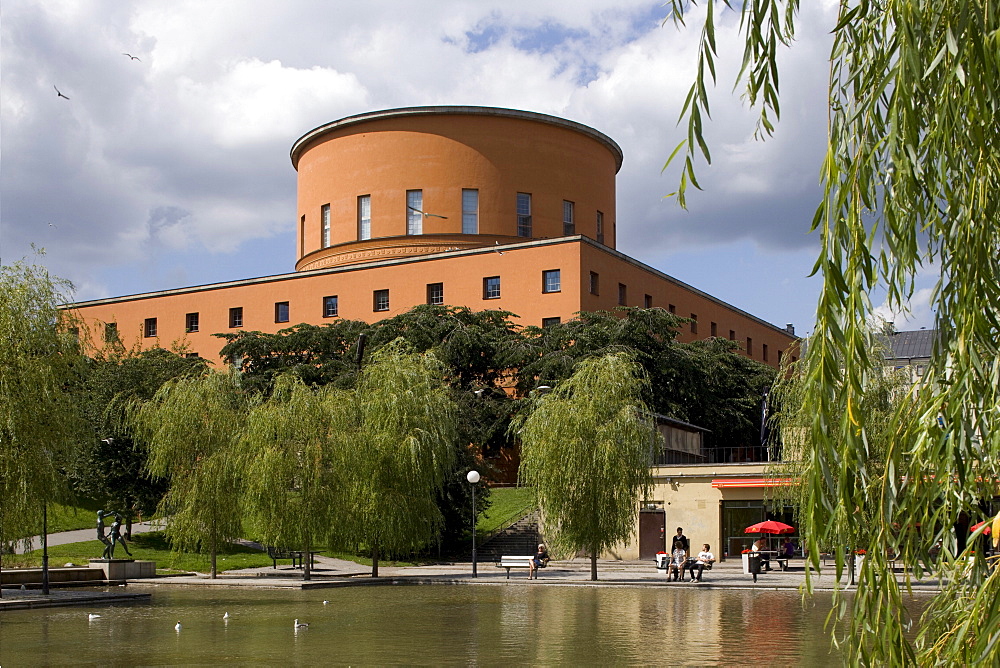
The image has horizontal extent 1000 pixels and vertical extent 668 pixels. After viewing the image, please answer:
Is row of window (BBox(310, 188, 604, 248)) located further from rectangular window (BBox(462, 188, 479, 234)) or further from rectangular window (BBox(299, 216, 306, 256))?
rectangular window (BBox(299, 216, 306, 256))

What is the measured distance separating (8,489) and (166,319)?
5030 centimetres

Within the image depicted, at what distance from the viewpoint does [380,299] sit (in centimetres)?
6594

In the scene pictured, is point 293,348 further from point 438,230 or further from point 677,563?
point 677,563

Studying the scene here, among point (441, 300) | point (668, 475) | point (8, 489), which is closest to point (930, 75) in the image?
point (8, 489)

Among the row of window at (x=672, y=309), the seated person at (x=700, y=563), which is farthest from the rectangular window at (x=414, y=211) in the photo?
the seated person at (x=700, y=563)

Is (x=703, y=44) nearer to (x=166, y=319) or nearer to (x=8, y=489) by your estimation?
(x=8, y=489)

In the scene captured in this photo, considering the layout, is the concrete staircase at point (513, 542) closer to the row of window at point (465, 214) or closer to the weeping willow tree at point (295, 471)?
the weeping willow tree at point (295, 471)

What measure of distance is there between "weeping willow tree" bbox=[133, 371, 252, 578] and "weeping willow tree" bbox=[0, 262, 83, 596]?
9.68m

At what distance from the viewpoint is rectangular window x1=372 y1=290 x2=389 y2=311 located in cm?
6569

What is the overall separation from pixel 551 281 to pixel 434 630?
42318 mm

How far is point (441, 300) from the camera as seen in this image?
6438cm

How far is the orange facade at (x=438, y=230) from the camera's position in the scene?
207 feet

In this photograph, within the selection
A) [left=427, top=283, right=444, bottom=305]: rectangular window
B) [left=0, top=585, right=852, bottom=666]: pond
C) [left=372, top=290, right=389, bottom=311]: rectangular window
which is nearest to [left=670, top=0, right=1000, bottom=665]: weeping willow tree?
[left=0, top=585, right=852, bottom=666]: pond

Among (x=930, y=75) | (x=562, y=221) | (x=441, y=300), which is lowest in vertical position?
(x=930, y=75)
